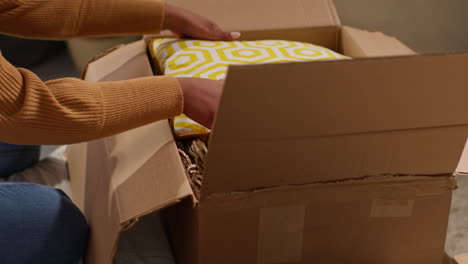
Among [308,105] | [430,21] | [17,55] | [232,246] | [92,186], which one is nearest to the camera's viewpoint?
[308,105]

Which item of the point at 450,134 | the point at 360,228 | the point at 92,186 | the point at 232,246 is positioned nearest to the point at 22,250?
the point at 92,186

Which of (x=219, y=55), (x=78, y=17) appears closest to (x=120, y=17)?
(x=78, y=17)

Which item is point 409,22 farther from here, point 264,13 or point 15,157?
point 15,157

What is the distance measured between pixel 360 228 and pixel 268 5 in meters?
0.52

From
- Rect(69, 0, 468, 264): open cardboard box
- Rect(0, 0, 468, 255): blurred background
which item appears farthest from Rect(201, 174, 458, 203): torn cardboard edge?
Rect(0, 0, 468, 255): blurred background

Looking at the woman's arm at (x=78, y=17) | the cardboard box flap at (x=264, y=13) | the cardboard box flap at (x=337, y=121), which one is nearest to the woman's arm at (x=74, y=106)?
the cardboard box flap at (x=337, y=121)

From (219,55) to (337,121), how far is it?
0.38 meters

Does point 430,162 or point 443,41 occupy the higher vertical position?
point 430,162

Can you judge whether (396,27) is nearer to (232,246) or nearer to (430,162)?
(430,162)

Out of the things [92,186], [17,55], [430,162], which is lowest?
[17,55]

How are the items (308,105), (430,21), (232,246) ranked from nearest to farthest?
(308,105) < (232,246) < (430,21)

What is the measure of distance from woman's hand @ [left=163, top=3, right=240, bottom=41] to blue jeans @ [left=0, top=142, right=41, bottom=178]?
0.36 m

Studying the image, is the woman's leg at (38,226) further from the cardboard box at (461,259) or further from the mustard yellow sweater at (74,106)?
the cardboard box at (461,259)

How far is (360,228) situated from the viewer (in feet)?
2.40
